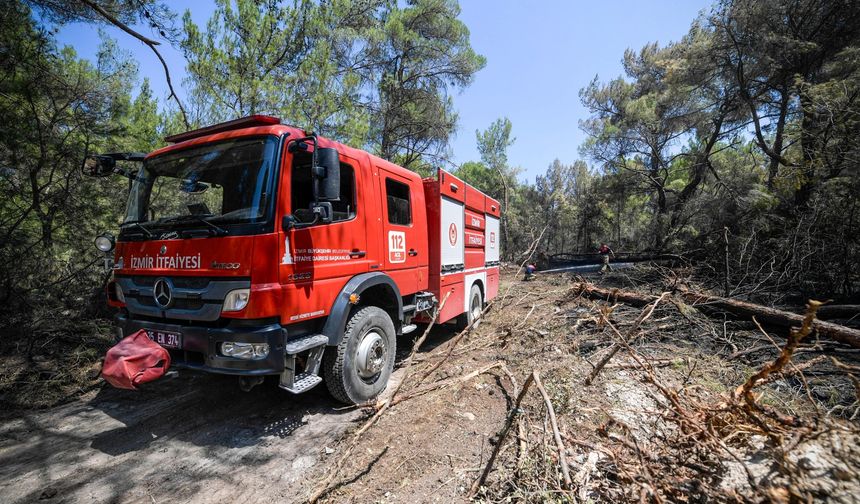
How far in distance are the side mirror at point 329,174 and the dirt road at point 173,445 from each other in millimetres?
2073

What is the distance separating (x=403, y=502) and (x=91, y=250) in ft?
25.5

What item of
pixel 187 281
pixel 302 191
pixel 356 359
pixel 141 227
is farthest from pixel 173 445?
pixel 302 191

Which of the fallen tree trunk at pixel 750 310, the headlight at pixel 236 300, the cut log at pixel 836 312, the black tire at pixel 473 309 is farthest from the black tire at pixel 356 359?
the cut log at pixel 836 312

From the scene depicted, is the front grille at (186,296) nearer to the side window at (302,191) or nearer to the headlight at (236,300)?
the headlight at (236,300)

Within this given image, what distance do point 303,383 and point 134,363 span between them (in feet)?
4.16

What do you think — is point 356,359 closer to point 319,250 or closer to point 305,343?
point 305,343

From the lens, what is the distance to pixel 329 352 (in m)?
3.37

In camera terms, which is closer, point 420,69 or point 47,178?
point 47,178

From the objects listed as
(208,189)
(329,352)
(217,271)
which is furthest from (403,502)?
(208,189)

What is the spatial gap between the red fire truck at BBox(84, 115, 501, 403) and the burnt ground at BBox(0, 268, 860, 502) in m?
0.59

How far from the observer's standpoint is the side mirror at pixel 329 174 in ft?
9.71

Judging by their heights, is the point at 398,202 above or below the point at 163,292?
above

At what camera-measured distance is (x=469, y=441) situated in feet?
9.52

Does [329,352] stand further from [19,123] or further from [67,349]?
[19,123]
